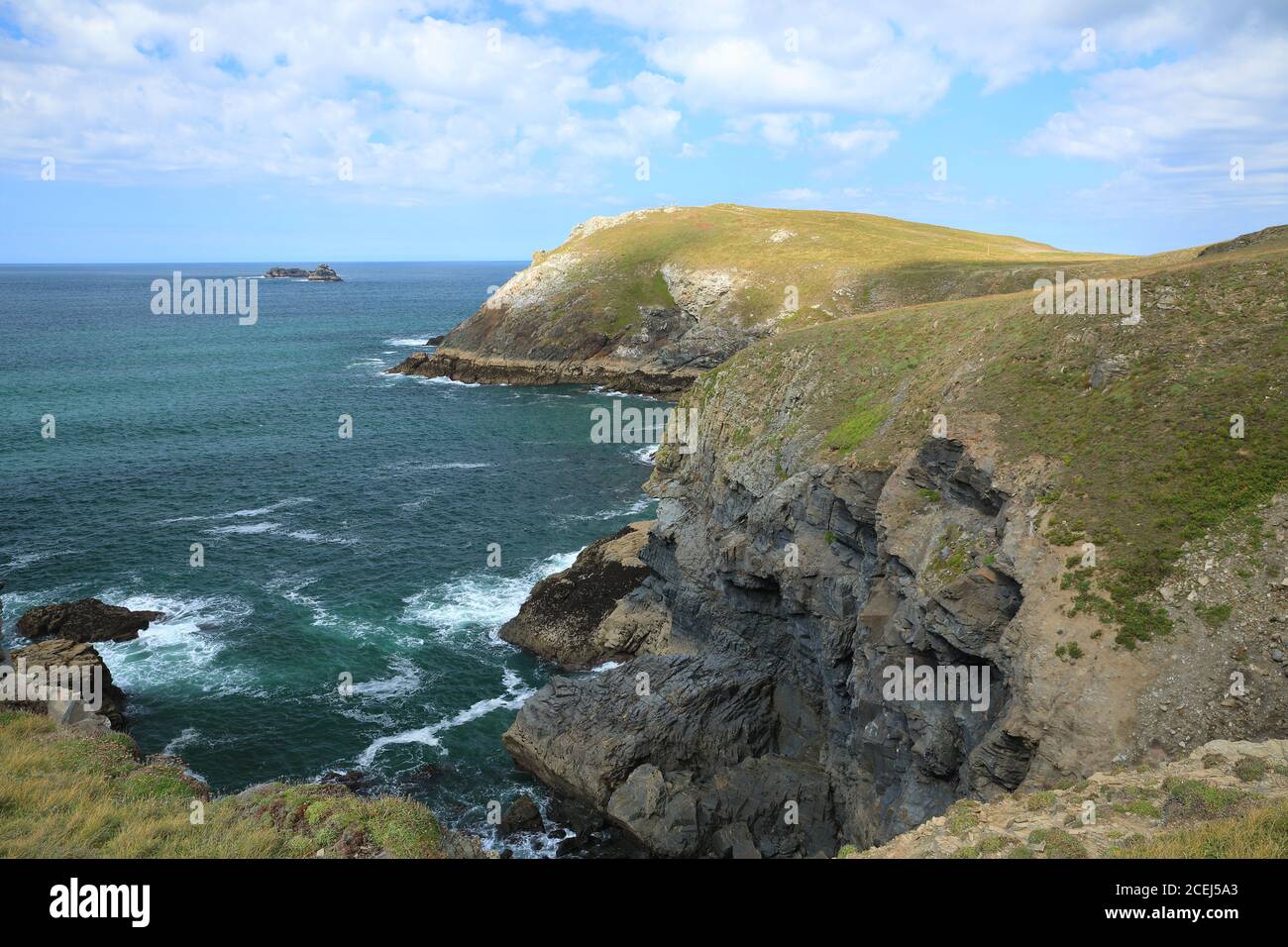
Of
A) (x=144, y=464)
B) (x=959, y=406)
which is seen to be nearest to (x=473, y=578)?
(x=959, y=406)

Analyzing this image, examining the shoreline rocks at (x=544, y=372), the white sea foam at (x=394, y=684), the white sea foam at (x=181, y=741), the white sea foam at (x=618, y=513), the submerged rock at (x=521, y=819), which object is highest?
the shoreline rocks at (x=544, y=372)

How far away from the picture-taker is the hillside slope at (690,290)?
115m

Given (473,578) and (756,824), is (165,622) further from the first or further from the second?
(756,824)

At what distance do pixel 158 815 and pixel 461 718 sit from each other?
22.2m

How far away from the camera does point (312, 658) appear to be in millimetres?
48250

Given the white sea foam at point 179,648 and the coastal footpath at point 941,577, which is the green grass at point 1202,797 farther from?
the white sea foam at point 179,648

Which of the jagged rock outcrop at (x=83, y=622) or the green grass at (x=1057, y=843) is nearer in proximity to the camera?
the green grass at (x=1057, y=843)

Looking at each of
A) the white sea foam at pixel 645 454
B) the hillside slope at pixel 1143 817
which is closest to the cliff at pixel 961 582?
the hillside slope at pixel 1143 817

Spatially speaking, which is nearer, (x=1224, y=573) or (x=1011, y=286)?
(x=1224, y=573)

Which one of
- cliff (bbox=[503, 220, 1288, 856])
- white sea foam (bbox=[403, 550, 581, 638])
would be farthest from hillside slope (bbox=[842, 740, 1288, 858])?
white sea foam (bbox=[403, 550, 581, 638])

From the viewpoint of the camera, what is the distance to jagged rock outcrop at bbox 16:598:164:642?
4847cm

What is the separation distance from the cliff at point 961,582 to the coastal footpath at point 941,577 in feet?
0.34

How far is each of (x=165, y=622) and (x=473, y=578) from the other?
63.5 feet

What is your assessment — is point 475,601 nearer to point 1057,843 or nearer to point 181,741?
point 181,741
